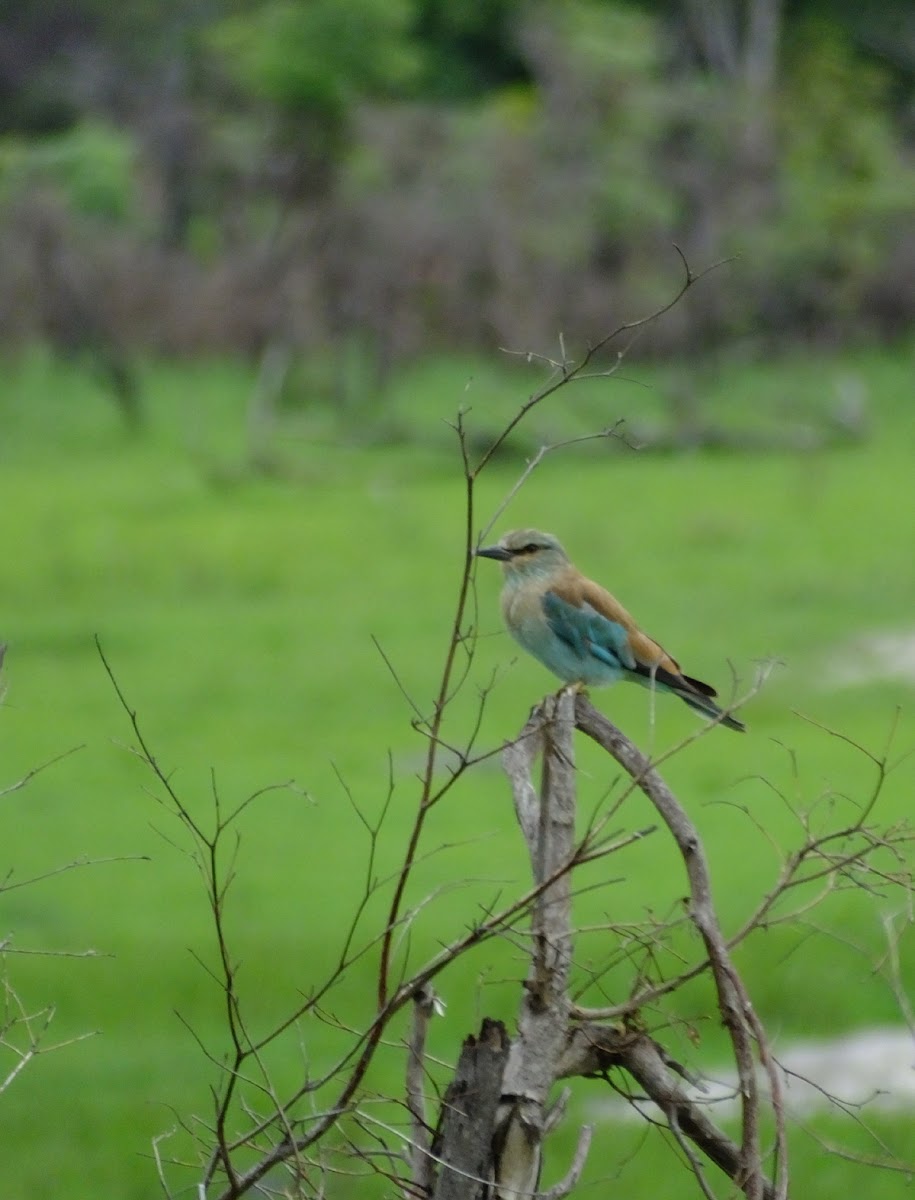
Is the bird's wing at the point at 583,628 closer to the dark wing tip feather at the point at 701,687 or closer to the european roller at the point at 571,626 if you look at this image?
the european roller at the point at 571,626

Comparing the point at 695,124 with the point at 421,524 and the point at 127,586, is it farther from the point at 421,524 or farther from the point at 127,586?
the point at 127,586

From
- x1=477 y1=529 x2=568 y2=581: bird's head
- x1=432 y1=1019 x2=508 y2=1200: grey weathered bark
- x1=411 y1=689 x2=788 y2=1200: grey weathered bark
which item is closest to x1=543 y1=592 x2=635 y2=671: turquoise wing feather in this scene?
x1=477 y1=529 x2=568 y2=581: bird's head

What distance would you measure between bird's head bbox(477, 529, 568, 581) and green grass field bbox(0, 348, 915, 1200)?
0.79 m

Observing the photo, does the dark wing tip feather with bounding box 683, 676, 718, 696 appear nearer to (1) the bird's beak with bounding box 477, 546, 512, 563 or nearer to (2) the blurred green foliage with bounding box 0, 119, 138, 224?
(1) the bird's beak with bounding box 477, 546, 512, 563

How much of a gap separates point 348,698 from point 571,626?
1154cm

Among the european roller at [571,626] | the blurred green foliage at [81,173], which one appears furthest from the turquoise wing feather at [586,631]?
the blurred green foliage at [81,173]

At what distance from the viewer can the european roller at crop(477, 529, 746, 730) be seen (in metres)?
4.39

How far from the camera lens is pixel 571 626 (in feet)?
14.6

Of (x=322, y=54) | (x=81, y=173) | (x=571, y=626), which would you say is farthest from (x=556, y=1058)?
(x=81, y=173)

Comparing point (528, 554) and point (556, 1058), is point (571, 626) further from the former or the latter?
point (556, 1058)

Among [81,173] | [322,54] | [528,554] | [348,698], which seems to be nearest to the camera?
[528,554]

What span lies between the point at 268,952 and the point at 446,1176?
688 centimetres

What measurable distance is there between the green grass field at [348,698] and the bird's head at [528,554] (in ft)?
2.60

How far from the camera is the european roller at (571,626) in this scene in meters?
4.39
